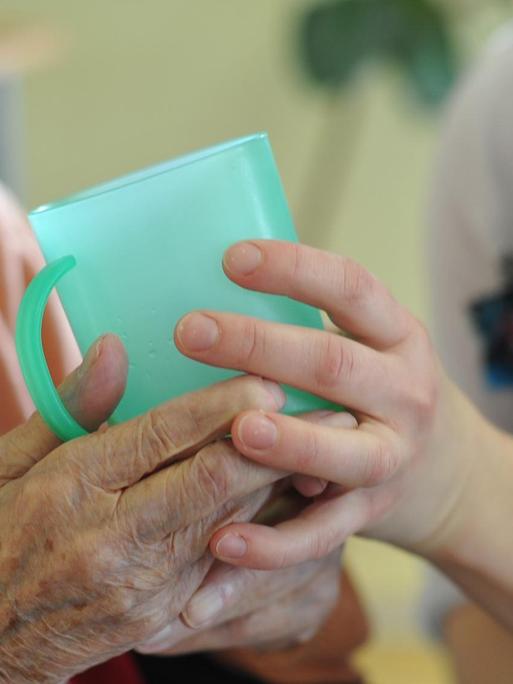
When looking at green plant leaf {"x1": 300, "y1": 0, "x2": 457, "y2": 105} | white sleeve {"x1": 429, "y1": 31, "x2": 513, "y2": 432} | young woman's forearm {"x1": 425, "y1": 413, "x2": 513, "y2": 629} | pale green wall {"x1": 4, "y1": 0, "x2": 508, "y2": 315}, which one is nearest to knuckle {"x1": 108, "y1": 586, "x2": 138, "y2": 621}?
young woman's forearm {"x1": 425, "y1": 413, "x2": 513, "y2": 629}

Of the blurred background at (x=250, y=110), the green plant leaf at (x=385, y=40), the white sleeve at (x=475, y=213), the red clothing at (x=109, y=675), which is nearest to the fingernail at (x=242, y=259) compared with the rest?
the red clothing at (x=109, y=675)

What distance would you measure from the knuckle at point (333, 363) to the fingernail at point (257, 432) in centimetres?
4

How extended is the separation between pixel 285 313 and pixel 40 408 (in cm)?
14

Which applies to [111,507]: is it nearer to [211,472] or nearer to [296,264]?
[211,472]

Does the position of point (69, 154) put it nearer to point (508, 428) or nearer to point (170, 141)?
point (170, 141)

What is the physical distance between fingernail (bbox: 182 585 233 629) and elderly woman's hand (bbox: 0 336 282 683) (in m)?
0.04

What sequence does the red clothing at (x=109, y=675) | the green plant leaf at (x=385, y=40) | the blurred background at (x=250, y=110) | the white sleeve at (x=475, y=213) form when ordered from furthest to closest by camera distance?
the blurred background at (x=250, y=110)
the green plant leaf at (x=385, y=40)
the white sleeve at (x=475, y=213)
the red clothing at (x=109, y=675)

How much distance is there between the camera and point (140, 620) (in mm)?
647

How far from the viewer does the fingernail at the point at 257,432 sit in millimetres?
576

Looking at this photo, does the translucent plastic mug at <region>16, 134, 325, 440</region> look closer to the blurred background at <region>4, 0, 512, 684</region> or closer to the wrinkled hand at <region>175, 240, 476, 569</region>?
the wrinkled hand at <region>175, 240, 476, 569</region>

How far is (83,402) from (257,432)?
11 cm

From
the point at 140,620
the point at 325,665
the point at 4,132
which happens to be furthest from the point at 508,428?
the point at 4,132

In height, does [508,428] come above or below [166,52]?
below

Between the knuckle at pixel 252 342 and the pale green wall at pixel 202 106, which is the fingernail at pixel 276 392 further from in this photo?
the pale green wall at pixel 202 106
